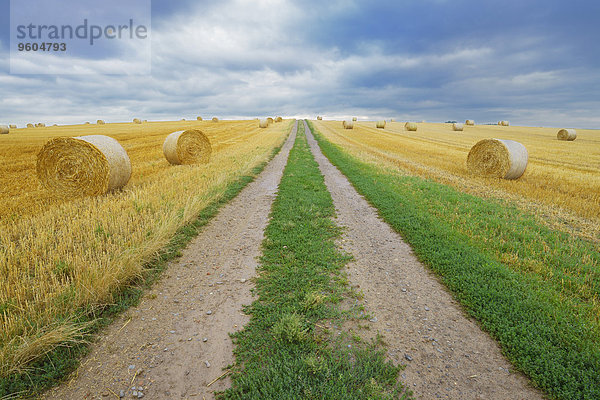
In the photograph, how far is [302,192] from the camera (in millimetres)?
11000

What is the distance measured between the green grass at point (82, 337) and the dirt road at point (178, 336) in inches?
5.4

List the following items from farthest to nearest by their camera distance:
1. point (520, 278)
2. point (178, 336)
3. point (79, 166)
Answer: point (79, 166)
point (520, 278)
point (178, 336)

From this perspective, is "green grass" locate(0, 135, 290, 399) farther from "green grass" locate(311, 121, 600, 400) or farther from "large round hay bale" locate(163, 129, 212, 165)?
"large round hay bale" locate(163, 129, 212, 165)

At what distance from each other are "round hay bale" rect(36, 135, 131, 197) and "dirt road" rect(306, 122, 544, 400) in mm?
8072

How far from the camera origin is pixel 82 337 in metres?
3.74

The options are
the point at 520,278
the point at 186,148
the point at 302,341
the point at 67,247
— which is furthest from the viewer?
the point at 186,148

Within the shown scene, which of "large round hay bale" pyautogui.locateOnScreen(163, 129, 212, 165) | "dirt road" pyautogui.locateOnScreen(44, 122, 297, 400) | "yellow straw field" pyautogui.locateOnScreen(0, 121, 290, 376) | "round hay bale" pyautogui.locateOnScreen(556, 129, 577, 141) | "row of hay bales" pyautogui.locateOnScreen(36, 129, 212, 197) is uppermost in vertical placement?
"round hay bale" pyautogui.locateOnScreen(556, 129, 577, 141)

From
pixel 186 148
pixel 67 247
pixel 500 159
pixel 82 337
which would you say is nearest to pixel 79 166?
pixel 67 247

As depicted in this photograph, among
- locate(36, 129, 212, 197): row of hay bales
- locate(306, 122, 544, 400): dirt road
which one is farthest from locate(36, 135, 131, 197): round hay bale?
locate(306, 122, 544, 400): dirt road

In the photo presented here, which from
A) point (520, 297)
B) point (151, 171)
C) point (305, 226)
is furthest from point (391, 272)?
point (151, 171)

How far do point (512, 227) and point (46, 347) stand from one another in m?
9.19

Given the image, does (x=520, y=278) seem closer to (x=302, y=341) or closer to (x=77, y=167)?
(x=302, y=341)

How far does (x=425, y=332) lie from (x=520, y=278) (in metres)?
2.35

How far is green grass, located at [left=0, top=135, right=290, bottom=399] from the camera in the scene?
309 cm
